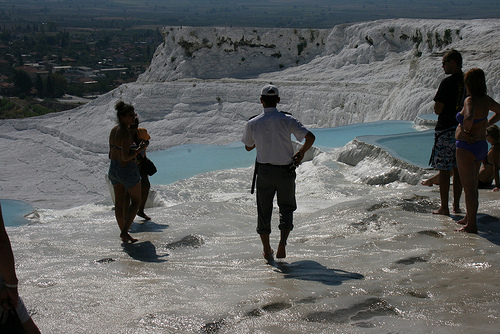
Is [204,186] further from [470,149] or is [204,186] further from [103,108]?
[103,108]

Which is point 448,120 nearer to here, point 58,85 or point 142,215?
point 142,215

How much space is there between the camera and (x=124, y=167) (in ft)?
17.3

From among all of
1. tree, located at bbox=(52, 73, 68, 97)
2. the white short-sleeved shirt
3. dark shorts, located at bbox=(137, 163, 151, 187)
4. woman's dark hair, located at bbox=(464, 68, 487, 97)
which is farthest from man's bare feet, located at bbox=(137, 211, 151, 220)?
tree, located at bbox=(52, 73, 68, 97)

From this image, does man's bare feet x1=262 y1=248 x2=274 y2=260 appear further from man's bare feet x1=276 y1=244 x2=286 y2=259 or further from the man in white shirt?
the man in white shirt

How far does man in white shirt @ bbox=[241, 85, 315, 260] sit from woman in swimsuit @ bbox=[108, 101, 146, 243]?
1.36 meters

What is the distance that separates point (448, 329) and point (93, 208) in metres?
6.44

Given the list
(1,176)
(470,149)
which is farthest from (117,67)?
(470,149)

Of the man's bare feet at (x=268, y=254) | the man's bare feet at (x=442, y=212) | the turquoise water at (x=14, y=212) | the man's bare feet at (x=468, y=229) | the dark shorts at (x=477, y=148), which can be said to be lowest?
the turquoise water at (x=14, y=212)

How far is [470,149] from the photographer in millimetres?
4551

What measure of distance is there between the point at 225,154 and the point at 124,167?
938 cm

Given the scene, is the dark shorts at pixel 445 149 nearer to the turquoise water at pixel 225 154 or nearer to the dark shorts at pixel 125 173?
the dark shorts at pixel 125 173

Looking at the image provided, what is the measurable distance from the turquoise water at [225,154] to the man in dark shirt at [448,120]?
442cm

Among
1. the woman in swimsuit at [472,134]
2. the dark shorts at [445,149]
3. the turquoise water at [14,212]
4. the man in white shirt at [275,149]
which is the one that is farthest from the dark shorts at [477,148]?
the turquoise water at [14,212]

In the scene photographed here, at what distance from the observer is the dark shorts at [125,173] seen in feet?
17.4
